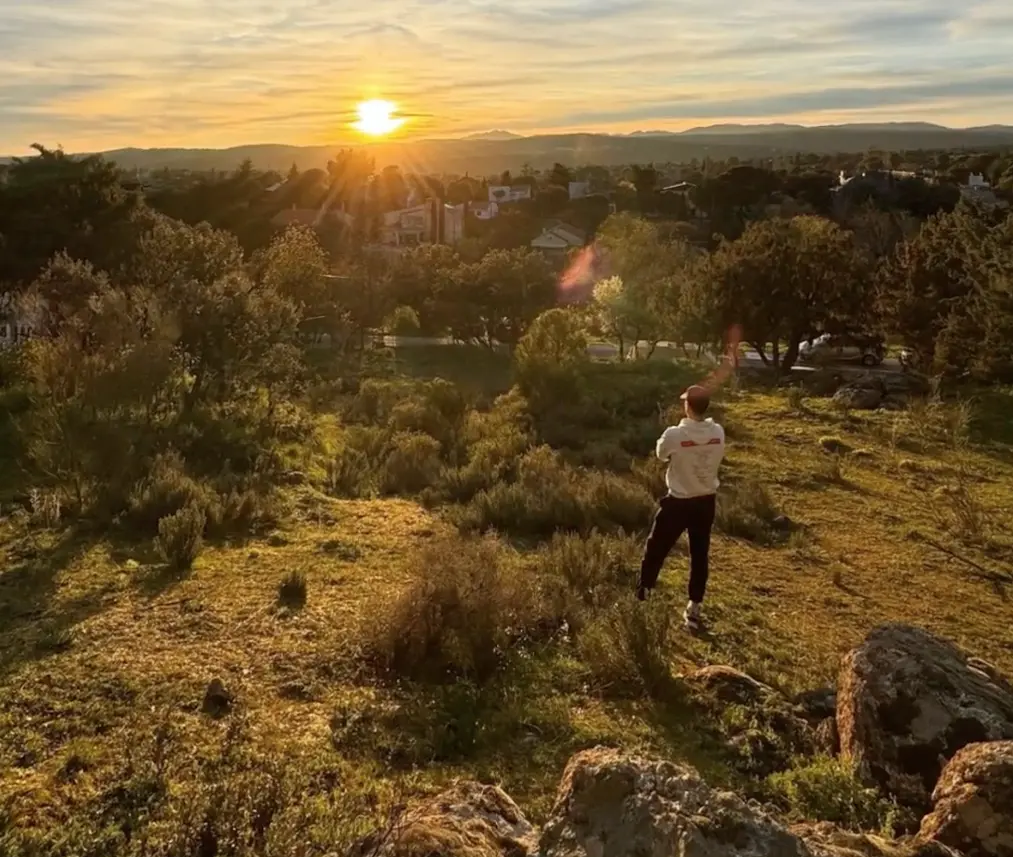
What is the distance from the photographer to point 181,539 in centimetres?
784

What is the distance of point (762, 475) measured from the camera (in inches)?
508

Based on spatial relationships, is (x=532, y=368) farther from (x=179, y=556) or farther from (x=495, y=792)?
(x=495, y=792)

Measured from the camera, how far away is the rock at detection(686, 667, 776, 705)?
5355mm


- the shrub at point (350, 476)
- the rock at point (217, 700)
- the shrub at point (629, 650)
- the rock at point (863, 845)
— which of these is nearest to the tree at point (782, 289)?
the shrub at point (350, 476)

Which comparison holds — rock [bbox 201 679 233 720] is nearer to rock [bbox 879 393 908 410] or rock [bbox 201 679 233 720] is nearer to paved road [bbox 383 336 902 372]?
rock [bbox 879 393 908 410]

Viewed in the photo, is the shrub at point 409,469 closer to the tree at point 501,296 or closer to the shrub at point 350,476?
the shrub at point 350,476

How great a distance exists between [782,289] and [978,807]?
21732mm

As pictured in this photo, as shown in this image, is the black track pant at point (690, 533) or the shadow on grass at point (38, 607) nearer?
the shadow on grass at point (38, 607)

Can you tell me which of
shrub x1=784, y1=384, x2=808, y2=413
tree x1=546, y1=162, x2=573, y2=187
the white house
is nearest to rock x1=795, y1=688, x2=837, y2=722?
shrub x1=784, y1=384, x2=808, y2=413

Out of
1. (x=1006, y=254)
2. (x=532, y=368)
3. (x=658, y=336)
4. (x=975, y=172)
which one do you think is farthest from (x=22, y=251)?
(x=975, y=172)

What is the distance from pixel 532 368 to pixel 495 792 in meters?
15.8

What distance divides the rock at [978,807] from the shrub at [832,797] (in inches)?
14.4

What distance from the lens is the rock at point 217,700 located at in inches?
198

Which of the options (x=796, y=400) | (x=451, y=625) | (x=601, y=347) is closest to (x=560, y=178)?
(x=601, y=347)
